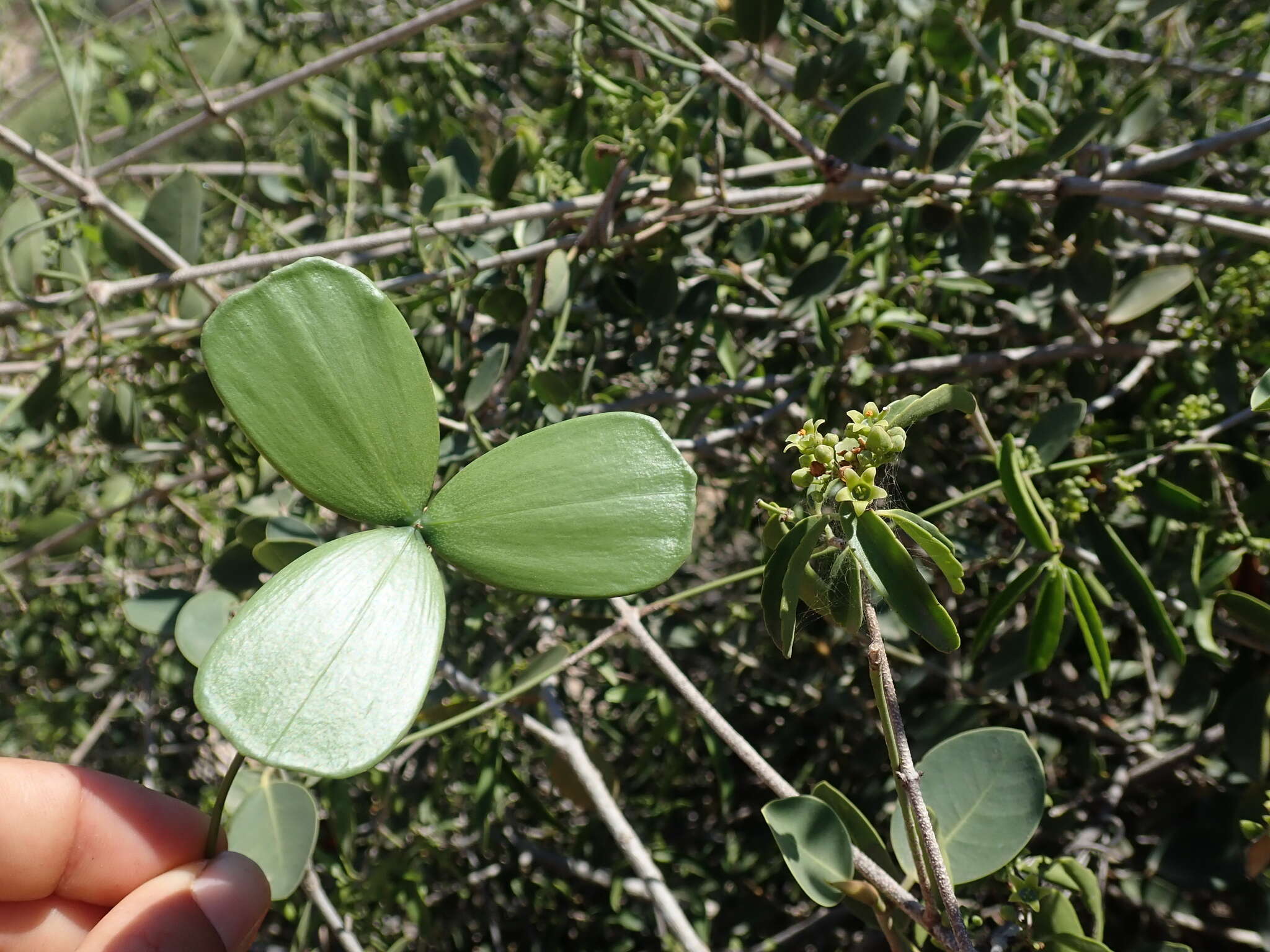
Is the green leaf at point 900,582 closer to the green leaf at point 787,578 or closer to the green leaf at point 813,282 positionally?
the green leaf at point 787,578

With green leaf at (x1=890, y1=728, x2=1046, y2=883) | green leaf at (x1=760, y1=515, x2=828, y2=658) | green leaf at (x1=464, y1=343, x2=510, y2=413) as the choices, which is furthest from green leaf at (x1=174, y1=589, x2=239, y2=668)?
green leaf at (x1=890, y1=728, x2=1046, y2=883)

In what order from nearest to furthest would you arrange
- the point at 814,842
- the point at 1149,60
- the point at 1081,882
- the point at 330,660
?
the point at 330,660, the point at 814,842, the point at 1081,882, the point at 1149,60

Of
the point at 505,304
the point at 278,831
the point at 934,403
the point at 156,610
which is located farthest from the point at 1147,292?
the point at 156,610

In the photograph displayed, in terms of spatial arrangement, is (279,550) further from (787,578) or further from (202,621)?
(787,578)

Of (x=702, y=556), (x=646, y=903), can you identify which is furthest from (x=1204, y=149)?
(x=646, y=903)

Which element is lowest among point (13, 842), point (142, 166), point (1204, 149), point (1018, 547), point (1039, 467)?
point (13, 842)

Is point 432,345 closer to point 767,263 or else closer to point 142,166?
point 767,263
